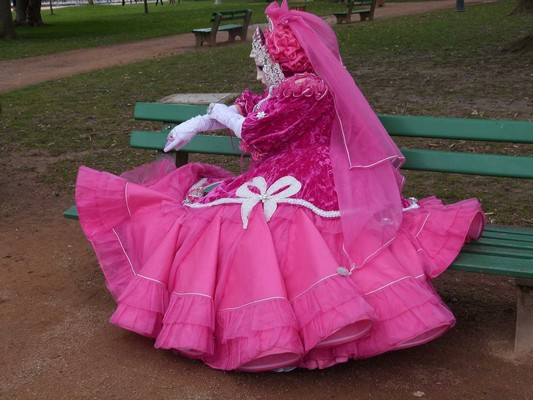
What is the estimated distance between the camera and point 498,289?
425 centimetres

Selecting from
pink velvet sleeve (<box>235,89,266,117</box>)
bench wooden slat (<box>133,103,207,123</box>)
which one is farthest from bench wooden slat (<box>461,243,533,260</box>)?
bench wooden slat (<box>133,103,207,123</box>)

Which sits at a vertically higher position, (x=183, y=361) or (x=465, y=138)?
(x=465, y=138)

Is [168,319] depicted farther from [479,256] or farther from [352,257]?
[479,256]

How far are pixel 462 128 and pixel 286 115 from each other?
3.03ft

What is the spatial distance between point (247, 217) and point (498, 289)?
5.20 feet

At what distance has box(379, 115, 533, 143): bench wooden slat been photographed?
12.3ft

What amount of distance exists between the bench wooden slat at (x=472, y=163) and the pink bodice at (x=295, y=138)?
568 mm

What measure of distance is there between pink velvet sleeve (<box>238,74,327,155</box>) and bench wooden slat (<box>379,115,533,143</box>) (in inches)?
21.9

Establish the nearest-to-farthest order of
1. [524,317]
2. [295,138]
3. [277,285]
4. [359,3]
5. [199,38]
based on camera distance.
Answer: [277,285], [524,317], [295,138], [199,38], [359,3]

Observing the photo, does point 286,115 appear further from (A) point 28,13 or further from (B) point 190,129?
(A) point 28,13

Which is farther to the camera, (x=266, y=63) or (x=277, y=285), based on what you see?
(x=266, y=63)

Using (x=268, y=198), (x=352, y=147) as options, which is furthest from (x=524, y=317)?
(x=268, y=198)

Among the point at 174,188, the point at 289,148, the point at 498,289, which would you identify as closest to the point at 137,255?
the point at 174,188

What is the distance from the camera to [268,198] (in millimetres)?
3576
